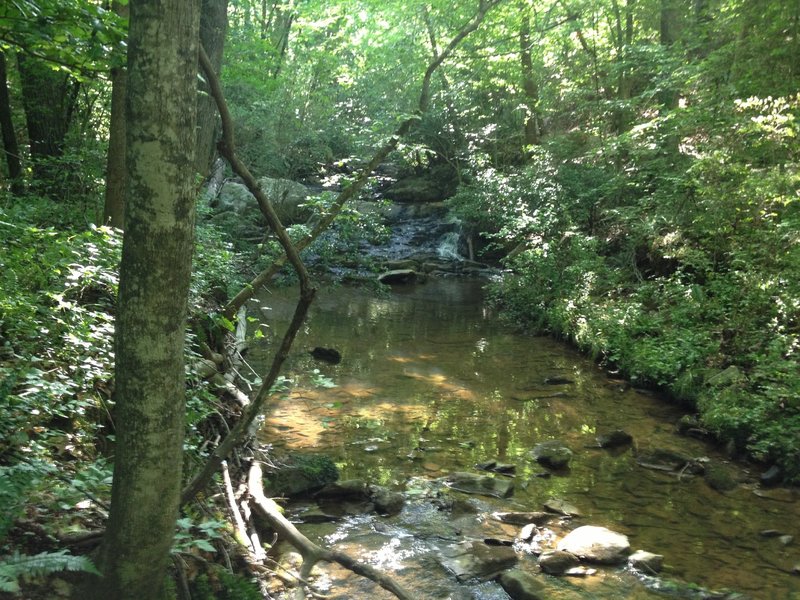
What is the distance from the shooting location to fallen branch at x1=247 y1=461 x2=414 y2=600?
321cm

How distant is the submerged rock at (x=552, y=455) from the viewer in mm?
6922

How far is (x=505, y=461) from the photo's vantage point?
7055 mm

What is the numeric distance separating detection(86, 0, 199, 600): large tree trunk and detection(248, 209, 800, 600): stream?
196 cm

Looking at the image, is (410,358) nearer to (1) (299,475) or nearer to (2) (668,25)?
(1) (299,475)

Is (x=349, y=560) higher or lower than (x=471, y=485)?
higher

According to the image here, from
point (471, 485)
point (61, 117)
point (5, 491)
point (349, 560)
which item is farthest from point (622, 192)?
point (5, 491)

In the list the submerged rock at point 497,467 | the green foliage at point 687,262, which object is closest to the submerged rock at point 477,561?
the submerged rock at point 497,467

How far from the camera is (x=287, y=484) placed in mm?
5602

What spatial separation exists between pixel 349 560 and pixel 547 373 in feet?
26.2

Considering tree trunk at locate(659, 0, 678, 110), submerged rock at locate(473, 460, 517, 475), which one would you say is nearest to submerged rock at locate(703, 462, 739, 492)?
submerged rock at locate(473, 460, 517, 475)

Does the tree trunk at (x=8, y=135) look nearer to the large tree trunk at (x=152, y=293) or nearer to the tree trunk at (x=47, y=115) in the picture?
the tree trunk at (x=47, y=115)

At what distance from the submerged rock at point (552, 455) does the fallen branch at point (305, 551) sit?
370 centimetres

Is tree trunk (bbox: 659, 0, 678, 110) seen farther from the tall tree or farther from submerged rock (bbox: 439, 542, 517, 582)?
submerged rock (bbox: 439, 542, 517, 582)

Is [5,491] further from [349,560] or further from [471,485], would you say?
[471,485]
